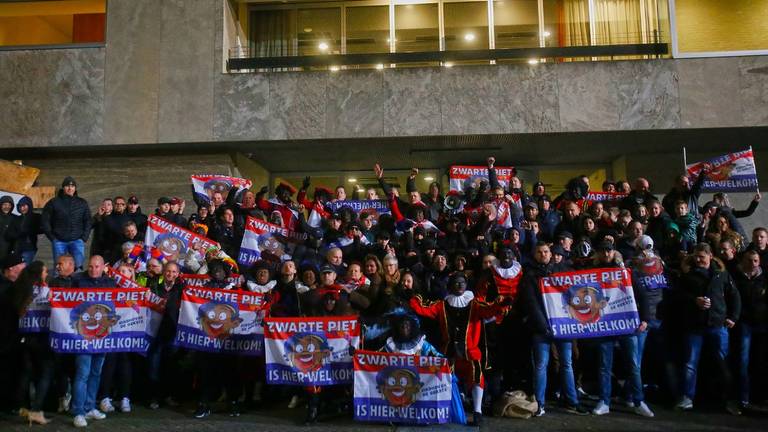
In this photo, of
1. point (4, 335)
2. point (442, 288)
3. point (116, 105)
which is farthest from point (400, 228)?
point (116, 105)

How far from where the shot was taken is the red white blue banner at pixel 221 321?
29.5 feet

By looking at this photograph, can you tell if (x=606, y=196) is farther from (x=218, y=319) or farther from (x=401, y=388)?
(x=218, y=319)

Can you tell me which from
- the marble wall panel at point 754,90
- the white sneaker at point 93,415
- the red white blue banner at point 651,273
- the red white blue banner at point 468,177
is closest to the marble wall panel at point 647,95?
the marble wall panel at point 754,90

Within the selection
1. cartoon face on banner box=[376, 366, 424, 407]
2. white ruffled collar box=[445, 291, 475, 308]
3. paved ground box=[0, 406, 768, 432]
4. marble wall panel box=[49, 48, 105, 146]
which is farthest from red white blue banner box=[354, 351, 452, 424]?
marble wall panel box=[49, 48, 105, 146]

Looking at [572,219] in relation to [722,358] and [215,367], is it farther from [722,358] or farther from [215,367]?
[215,367]

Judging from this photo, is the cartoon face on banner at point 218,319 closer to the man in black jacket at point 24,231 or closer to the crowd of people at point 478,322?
the crowd of people at point 478,322

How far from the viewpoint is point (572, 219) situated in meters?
11.2

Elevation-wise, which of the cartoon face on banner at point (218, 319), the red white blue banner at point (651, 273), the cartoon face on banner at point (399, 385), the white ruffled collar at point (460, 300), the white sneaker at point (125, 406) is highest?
the red white blue banner at point (651, 273)

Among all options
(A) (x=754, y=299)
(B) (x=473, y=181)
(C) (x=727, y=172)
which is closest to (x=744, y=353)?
(A) (x=754, y=299)

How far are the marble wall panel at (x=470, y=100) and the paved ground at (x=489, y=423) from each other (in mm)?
8072

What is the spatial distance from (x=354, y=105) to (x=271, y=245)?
494 cm

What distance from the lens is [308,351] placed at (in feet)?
28.1

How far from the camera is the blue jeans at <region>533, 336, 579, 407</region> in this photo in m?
8.39

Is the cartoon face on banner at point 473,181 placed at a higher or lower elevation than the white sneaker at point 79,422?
higher
